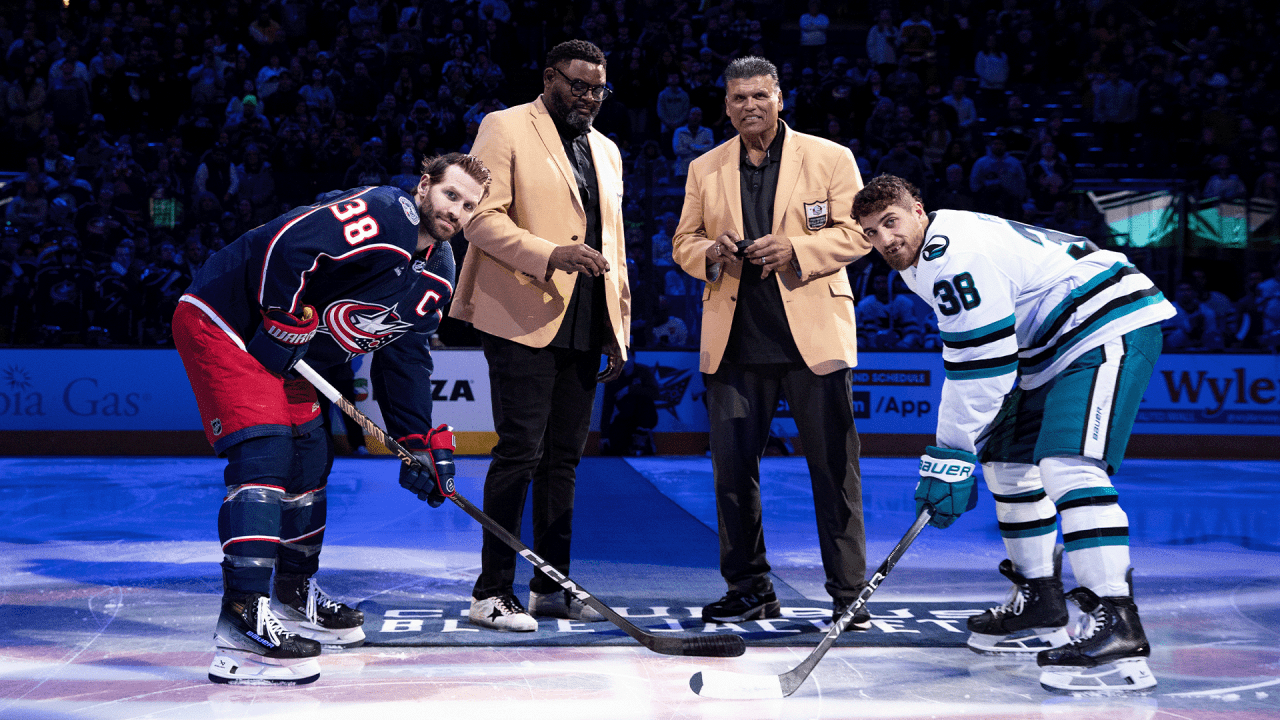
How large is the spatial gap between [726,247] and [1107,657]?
162cm

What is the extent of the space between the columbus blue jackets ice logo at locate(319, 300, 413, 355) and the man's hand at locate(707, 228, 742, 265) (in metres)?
1.02

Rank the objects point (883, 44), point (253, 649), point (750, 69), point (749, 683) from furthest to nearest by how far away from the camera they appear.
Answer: point (883, 44) < point (750, 69) < point (253, 649) < point (749, 683)

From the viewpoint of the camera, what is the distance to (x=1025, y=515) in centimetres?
323

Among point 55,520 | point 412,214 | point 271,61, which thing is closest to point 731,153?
point 412,214

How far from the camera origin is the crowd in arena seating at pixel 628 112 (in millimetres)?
9188

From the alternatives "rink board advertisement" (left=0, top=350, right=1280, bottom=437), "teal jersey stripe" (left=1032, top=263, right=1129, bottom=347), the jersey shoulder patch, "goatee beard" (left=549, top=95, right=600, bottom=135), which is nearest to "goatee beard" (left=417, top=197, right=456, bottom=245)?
"goatee beard" (left=549, top=95, right=600, bottom=135)

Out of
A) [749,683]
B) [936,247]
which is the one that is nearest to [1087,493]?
[936,247]

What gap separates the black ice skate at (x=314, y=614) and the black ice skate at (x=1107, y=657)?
1930 mm

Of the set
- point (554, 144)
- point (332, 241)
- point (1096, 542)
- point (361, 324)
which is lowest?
point (1096, 542)

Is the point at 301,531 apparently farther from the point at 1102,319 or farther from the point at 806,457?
the point at 1102,319

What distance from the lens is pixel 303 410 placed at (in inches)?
125

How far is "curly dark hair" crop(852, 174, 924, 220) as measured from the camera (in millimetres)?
3000

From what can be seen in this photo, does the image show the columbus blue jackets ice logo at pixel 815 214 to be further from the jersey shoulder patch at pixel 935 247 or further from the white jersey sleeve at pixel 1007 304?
the jersey shoulder patch at pixel 935 247

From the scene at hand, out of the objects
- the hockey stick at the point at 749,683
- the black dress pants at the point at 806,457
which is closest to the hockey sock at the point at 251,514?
the hockey stick at the point at 749,683
